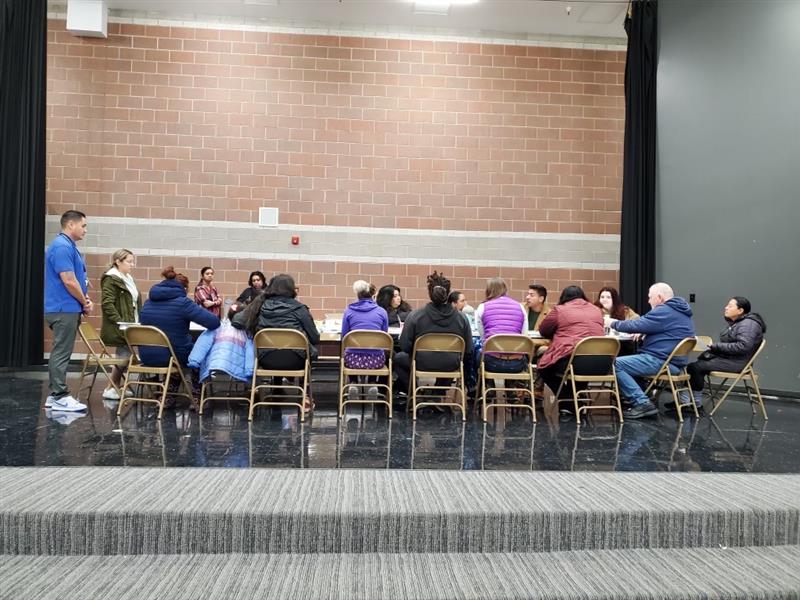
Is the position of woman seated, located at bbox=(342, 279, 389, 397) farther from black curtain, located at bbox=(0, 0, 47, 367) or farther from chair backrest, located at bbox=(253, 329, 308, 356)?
black curtain, located at bbox=(0, 0, 47, 367)

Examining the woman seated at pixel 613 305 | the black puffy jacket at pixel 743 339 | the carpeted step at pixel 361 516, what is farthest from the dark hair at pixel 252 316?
the black puffy jacket at pixel 743 339

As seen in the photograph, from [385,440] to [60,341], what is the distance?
252 centimetres

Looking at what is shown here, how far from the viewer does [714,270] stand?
6.85m

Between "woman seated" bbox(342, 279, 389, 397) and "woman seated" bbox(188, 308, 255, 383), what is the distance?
767 millimetres

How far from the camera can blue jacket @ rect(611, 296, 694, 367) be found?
495cm

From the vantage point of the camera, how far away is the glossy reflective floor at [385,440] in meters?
3.39

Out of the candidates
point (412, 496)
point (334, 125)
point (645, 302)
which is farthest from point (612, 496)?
point (334, 125)

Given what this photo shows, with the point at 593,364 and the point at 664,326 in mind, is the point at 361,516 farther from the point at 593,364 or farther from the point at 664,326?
the point at 664,326

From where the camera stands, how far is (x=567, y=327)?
4.98 meters

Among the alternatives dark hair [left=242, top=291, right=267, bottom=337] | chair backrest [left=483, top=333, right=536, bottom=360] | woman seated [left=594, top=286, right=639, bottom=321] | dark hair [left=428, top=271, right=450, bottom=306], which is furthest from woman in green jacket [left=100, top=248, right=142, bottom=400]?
woman seated [left=594, top=286, right=639, bottom=321]

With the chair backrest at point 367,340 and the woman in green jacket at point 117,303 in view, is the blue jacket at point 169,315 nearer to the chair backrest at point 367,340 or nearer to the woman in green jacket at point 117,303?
the woman in green jacket at point 117,303

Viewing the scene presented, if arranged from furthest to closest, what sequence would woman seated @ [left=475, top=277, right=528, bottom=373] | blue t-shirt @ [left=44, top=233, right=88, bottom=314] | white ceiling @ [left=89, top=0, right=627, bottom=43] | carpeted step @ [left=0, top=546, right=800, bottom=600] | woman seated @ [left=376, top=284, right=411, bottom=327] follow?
white ceiling @ [left=89, top=0, right=627, bottom=43]
woman seated @ [left=376, top=284, right=411, bottom=327]
woman seated @ [left=475, top=277, right=528, bottom=373]
blue t-shirt @ [left=44, top=233, right=88, bottom=314]
carpeted step @ [left=0, top=546, right=800, bottom=600]

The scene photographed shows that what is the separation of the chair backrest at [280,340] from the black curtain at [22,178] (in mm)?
4234

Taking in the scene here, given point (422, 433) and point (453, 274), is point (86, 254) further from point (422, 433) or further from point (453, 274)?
point (422, 433)
